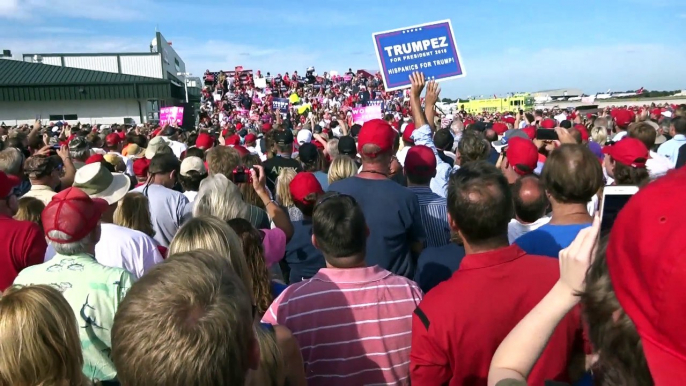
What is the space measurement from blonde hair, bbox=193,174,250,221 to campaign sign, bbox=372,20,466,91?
14.8 feet

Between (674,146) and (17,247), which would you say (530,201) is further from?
(674,146)

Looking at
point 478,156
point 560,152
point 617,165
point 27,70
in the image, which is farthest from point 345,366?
point 27,70

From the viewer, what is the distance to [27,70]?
136 feet

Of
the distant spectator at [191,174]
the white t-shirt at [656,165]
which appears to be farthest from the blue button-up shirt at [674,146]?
the distant spectator at [191,174]

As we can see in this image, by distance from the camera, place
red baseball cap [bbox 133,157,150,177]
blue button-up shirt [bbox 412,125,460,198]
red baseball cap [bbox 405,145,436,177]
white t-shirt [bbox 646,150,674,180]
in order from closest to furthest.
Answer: red baseball cap [bbox 405,145,436,177]
white t-shirt [bbox 646,150,674,180]
blue button-up shirt [bbox 412,125,460,198]
red baseball cap [bbox 133,157,150,177]

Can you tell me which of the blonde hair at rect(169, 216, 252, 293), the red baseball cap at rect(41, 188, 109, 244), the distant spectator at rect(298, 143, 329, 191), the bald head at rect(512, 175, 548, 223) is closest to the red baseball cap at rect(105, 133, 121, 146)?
the distant spectator at rect(298, 143, 329, 191)

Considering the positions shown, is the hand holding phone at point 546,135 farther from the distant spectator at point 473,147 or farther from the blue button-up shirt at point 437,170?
the blue button-up shirt at point 437,170

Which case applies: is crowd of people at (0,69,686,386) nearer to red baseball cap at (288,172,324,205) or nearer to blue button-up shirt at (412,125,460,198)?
red baseball cap at (288,172,324,205)

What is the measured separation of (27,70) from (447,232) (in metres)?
45.6

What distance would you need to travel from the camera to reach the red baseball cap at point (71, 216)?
2.89 m

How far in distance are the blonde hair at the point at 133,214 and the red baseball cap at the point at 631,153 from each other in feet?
13.0

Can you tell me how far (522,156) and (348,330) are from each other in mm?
3248

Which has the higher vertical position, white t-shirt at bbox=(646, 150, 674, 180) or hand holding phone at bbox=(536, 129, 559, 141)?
hand holding phone at bbox=(536, 129, 559, 141)

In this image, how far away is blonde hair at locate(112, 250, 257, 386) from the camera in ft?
4.75
